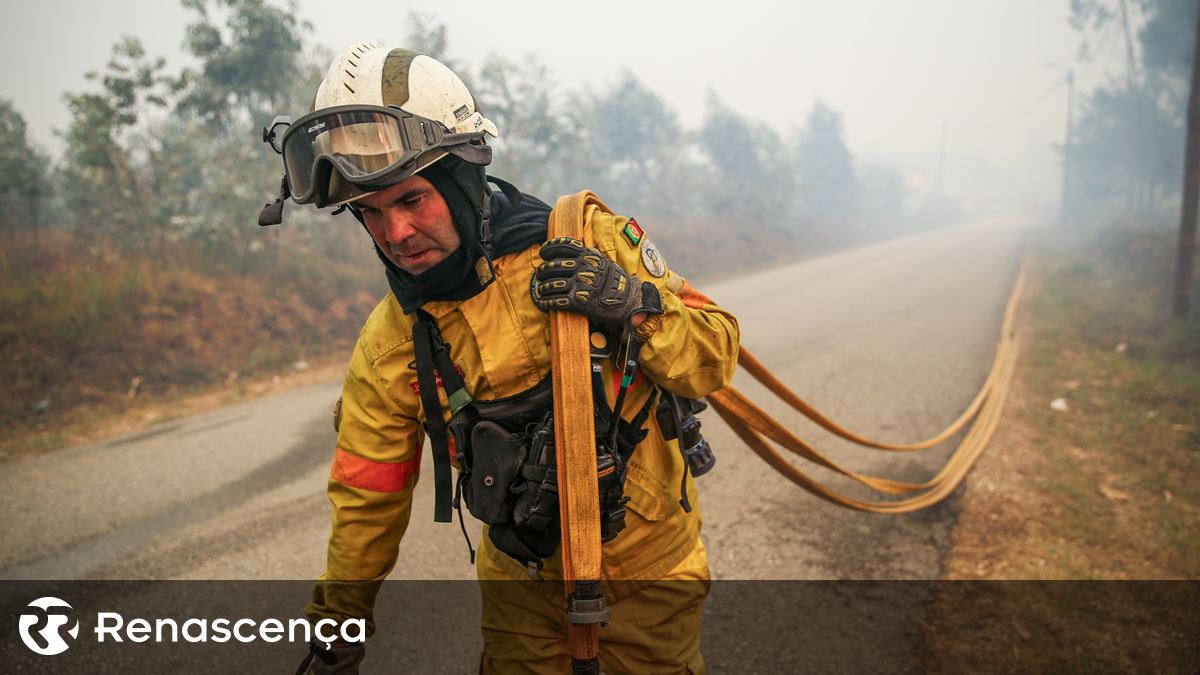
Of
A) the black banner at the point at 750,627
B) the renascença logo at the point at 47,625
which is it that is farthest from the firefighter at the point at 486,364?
the renascença logo at the point at 47,625

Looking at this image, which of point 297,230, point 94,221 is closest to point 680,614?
point 297,230

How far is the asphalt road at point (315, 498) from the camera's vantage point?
3734 millimetres

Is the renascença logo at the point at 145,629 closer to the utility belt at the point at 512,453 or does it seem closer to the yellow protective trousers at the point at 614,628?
the yellow protective trousers at the point at 614,628

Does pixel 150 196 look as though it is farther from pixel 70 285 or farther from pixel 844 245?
pixel 844 245

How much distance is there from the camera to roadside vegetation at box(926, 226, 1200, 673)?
2873 mm

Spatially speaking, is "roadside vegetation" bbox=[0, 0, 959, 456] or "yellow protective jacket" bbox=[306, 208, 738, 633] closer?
"yellow protective jacket" bbox=[306, 208, 738, 633]

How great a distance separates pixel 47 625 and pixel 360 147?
332 cm

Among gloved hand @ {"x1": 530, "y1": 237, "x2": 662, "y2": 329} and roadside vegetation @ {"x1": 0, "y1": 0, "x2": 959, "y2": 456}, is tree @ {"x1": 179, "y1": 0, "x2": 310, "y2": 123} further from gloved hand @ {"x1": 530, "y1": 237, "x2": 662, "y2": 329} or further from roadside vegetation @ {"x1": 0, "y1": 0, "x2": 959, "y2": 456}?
gloved hand @ {"x1": 530, "y1": 237, "x2": 662, "y2": 329}

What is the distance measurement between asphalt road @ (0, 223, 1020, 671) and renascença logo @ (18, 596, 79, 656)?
31cm

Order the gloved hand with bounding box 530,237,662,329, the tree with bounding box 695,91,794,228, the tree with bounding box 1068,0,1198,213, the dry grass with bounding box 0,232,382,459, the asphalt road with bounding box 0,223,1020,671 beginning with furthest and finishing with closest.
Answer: the tree with bounding box 695,91,794,228
the tree with bounding box 1068,0,1198,213
the dry grass with bounding box 0,232,382,459
the asphalt road with bounding box 0,223,1020,671
the gloved hand with bounding box 530,237,662,329

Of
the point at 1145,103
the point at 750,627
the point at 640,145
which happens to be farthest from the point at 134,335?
the point at 1145,103

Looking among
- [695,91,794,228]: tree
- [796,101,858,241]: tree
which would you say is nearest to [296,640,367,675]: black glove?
[695,91,794,228]: tree

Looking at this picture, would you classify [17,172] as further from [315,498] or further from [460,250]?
[460,250]

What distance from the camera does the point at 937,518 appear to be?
410 cm
